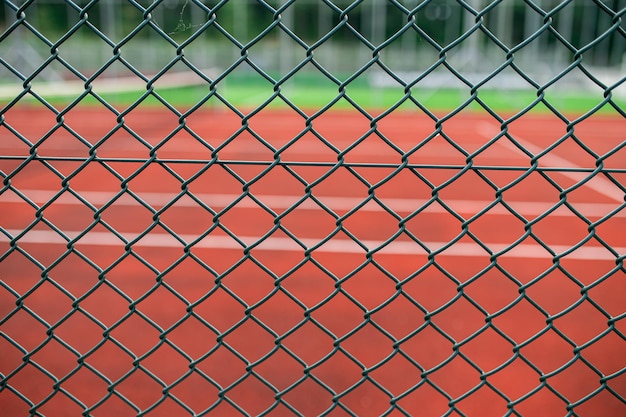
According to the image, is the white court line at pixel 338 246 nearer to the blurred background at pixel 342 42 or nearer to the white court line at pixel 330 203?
the white court line at pixel 330 203

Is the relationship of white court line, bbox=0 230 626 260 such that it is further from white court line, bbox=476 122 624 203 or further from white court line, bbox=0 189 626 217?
Result: white court line, bbox=0 189 626 217

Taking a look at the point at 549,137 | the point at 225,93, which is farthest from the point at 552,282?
the point at 225,93

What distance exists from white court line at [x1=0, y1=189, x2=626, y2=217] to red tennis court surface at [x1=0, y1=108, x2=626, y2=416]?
0.04 meters

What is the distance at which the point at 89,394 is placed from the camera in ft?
9.70

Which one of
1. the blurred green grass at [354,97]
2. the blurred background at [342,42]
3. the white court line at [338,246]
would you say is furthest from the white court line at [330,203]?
the blurred background at [342,42]

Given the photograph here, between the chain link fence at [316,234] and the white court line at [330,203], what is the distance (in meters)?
0.05

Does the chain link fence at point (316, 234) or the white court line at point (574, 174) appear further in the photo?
the white court line at point (574, 174)

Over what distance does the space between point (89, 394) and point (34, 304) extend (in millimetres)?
1370

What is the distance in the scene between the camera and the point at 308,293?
438cm

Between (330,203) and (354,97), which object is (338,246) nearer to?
(330,203)

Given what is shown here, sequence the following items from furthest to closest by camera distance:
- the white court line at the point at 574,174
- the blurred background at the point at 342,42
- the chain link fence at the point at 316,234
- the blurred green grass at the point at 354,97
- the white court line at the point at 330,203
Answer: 1. the blurred background at the point at 342,42
2. the blurred green grass at the point at 354,97
3. the white court line at the point at 574,174
4. the white court line at the point at 330,203
5. the chain link fence at the point at 316,234

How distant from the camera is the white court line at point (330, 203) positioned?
695cm

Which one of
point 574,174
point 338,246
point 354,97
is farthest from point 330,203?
point 354,97

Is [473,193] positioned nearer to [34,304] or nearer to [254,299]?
[254,299]
